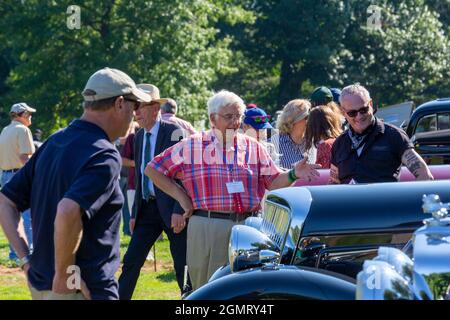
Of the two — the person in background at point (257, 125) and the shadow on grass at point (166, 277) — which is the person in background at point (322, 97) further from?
the shadow on grass at point (166, 277)

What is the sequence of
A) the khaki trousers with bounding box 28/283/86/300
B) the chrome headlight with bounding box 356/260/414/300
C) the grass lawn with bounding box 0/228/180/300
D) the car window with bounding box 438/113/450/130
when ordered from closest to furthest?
the chrome headlight with bounding box 356/260/414/300
the khaki trousers with bounding box 28/283/86/300
the grass lawn with bounding box 0/228/180/300
the car window with bounding box 438/113/450/130

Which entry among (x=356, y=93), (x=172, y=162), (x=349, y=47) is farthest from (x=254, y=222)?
(x=349, y=47)

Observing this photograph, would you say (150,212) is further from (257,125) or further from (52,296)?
(52,296)

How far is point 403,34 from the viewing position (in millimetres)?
40969

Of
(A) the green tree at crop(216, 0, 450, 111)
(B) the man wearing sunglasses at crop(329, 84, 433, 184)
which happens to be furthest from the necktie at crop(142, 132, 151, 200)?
(A) the green tree at crop(216, 0, 450, 111)

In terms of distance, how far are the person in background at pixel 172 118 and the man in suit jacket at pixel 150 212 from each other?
12cm

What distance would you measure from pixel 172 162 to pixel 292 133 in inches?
70.5

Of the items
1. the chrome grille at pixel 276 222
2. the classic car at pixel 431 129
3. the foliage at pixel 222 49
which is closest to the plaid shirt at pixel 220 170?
the chrome grille at pixel 276 222

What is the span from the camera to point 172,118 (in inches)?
336

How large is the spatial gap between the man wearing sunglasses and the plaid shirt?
508mm

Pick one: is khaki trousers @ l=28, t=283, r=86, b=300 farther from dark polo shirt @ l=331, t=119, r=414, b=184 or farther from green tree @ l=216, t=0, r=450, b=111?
green tree @ l=216, t=0, r=450, b=111

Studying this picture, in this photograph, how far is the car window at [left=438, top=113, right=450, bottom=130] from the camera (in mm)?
11148

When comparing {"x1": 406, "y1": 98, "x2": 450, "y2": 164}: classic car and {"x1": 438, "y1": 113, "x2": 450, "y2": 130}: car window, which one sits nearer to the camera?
{"x1": 406, "y1": 98, "x2": 450, "y2": 164}: classic car

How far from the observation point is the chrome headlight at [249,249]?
16.5ft
